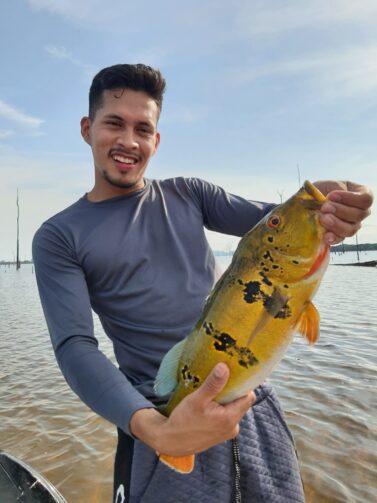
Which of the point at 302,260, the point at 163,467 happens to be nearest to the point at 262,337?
the point at 302,260

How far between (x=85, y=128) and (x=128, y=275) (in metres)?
1.36

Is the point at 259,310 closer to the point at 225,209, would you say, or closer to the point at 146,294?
the point at 146,294

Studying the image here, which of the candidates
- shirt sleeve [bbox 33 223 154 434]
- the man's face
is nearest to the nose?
the man's face

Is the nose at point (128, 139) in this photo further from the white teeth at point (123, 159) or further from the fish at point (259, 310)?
the fish at point (259, 310)

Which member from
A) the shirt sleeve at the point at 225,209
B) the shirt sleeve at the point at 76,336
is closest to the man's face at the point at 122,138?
the shirt sleeve at the point at 225,209

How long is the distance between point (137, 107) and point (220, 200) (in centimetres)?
92

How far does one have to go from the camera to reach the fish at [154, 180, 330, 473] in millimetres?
1886

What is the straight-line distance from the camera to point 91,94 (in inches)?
125

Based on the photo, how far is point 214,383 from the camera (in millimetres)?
1750

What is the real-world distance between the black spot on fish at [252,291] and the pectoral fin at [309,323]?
0.81ft

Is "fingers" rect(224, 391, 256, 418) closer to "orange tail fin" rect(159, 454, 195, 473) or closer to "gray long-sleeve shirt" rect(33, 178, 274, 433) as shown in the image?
"orange tail fin" rect(159, 454, 195, 473)

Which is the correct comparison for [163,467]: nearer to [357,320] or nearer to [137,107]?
[137,107]

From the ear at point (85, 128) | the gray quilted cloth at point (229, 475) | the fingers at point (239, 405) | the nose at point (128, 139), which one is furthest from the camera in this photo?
the ear at point (85, 128)

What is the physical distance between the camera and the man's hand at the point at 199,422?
5.81 ft
